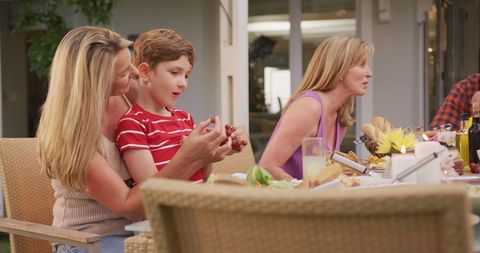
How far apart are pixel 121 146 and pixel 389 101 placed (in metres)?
5.83

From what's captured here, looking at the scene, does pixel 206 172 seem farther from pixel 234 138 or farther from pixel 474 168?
pixel 474 168

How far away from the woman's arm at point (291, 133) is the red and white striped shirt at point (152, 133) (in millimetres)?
514

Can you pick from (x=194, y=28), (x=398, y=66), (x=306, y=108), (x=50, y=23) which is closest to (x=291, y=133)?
(x=306, y=108)

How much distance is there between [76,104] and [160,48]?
1.60 ft

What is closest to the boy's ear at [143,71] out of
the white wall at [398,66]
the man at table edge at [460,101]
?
the man at table edge at [460,101]

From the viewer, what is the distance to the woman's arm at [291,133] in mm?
3137

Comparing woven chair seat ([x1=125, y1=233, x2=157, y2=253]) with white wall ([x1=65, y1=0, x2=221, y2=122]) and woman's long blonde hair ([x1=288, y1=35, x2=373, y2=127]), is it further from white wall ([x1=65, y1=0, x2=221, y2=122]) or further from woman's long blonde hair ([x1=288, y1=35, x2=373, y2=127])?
white wall ([x1=65, y1=0, x2=221, y2=122])

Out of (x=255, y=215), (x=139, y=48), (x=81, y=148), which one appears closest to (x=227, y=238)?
(x=255, y=215)

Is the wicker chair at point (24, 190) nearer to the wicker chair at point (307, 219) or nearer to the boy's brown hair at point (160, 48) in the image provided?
the boy's brown hair at point (160, 48)

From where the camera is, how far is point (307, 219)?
1077 millimetres

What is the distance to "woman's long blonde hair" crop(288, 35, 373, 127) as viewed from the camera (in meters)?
3.30

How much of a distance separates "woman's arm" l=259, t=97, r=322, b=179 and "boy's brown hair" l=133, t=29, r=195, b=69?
0.63m

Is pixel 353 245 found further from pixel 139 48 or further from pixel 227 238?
pixel 139 48

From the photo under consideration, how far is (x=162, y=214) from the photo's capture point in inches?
45.6
